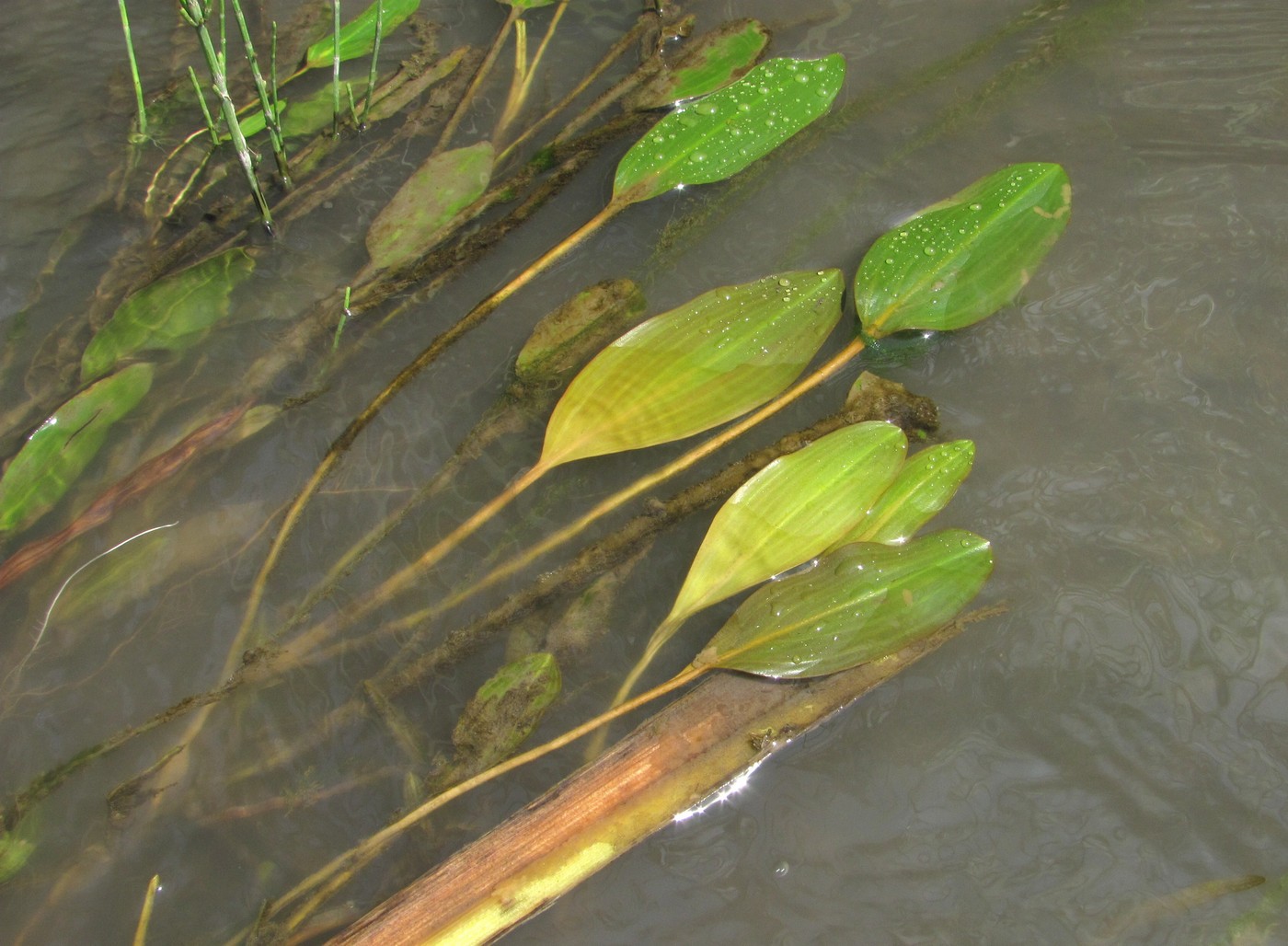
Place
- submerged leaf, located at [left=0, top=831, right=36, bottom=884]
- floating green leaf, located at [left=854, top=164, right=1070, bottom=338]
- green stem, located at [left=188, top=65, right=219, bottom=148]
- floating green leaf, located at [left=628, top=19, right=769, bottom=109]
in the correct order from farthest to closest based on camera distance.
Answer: floating green leaf, located at [left=628, top=19, right=769, bottom=109] < green stem, located at [left=188, top=65, right=219, bottom=148] < floating green leaf, located at [left=854, top=164, right=1070, bottom=338] < submerged leaf, located at [left=0, top=831, right=36, bottom=884]

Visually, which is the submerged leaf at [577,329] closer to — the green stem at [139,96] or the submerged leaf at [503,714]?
the submerged leaf at [503,714]

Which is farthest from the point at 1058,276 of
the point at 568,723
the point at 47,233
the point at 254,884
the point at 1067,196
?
the point at 47,233

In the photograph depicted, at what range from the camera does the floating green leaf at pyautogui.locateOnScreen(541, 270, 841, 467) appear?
1.50 m

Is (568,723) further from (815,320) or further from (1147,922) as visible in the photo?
(1147,922)

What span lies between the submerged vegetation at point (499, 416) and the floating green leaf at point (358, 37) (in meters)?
0.06

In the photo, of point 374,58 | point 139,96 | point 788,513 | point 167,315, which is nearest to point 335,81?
point 374,58

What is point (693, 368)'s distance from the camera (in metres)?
1.51

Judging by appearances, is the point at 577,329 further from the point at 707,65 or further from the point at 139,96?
the point at 139,96

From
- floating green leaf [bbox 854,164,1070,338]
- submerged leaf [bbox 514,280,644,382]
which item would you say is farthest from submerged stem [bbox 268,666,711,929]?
floating green leaf [bbox 854,164,1070,338]

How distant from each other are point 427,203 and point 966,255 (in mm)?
963

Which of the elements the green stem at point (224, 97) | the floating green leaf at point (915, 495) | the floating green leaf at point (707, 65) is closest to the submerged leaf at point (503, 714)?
the floating green leaf at point (915, 495)

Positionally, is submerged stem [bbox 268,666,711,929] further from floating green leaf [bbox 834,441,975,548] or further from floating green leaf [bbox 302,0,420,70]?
floating green leaf [bbox 302,0,420,70]

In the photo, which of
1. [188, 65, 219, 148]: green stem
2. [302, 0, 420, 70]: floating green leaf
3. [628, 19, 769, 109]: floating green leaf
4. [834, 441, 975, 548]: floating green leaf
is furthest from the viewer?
[302, 0, 420, 70]: floating green leaf

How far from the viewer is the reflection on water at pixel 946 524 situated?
4.38 feet
